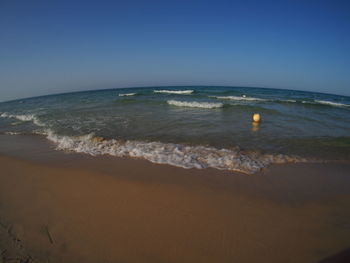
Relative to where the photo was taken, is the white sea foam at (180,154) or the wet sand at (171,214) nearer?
the wet sand at (171,214)

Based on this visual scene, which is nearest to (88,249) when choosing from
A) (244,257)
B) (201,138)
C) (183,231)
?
(183,231)

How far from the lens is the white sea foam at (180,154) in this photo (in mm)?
4027

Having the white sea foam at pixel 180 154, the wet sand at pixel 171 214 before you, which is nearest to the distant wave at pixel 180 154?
the white sea foam at pixel 180 154

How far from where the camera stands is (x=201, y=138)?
5.92 metres

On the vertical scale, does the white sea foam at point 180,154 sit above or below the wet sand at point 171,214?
above

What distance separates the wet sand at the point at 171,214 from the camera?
197 centimetres

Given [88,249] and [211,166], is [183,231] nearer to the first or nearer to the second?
[88,249]

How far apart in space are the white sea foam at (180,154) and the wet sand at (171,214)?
12.0 inches

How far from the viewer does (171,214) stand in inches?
98.5

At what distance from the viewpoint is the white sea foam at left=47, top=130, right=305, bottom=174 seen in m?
4.03

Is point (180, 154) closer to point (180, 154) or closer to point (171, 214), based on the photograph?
point (180, 154)

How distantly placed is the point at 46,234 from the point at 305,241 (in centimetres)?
332

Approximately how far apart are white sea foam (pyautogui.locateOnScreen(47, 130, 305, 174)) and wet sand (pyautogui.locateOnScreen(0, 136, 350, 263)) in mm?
304

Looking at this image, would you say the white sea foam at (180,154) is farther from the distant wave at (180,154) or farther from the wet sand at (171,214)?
the wet sand at (171,214)
